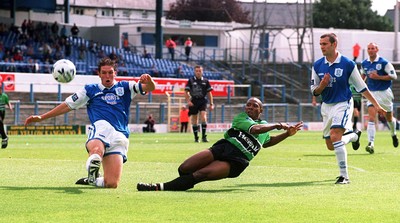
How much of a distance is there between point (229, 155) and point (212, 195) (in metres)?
0.86

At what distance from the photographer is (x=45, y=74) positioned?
49250 millimetres

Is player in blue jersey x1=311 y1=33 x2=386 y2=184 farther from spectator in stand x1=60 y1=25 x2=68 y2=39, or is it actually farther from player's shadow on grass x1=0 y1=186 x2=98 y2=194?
spectator in stand x1=60 y1=25 x2=68 y2=39

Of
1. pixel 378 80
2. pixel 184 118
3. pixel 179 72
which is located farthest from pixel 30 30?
pixel 378 80

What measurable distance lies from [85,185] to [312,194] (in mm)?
3259

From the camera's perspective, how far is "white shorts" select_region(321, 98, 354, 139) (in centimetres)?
1530

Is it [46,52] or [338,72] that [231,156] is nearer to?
[338,72]

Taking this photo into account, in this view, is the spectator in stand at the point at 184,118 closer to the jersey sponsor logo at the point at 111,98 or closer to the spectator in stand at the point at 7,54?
the spectator in stand at the point at 7,54

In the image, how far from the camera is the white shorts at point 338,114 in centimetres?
1530

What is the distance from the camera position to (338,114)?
15.3 metres

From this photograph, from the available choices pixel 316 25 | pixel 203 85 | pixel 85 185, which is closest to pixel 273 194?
pixel 85 185

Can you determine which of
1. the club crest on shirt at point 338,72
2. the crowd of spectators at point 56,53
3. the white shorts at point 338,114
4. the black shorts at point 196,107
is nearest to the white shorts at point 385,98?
the white shorts at point 338,114

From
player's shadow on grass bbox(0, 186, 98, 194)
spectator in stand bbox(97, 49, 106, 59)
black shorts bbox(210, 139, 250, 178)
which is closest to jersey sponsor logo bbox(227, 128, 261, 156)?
black shorts bbox(210, 139, 250, 178)

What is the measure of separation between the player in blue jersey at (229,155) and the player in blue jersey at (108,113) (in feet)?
2.77

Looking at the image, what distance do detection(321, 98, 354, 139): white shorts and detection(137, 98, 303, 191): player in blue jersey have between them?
6.90ft
